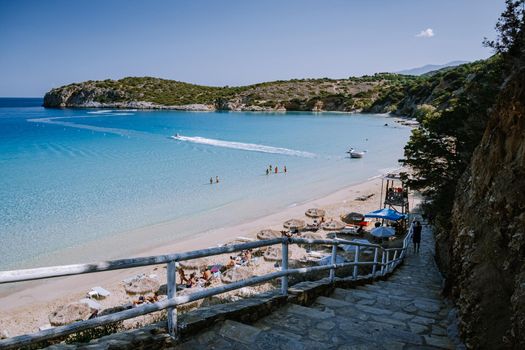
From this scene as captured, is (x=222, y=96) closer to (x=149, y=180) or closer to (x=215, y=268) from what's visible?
(x=149, y=180)

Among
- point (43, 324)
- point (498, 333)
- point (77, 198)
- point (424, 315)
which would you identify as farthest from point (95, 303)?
point (77, 198)

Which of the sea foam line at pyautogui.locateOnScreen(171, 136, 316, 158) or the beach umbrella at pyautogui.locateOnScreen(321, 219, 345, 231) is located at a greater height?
the sea foam line at pyautogui.locateOnScreen(171, 136, 316, 158)

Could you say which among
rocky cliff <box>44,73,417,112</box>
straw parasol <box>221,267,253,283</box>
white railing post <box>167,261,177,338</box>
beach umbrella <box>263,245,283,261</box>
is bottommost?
beach umbrella <box>263,245,283,261</box>

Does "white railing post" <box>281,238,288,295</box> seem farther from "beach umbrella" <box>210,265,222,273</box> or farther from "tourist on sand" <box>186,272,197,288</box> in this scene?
"beach umbrella" <box>210,265,222,273</box>

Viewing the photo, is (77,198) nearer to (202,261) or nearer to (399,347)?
(202,261)

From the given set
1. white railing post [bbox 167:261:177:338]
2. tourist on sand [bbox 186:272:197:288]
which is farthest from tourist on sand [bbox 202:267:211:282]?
white railing post [bbox 167:261:177:338]

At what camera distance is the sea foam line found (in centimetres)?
5336

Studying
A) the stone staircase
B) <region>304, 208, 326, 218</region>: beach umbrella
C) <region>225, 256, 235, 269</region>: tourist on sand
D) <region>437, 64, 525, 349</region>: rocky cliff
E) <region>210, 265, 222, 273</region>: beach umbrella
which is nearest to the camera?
the stone staircase

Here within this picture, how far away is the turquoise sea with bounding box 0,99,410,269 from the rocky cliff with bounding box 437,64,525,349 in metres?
16.9

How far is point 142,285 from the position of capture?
14.2m

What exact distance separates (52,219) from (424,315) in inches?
939

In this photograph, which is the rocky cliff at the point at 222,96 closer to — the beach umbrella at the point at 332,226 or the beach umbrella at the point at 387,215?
the beach umbrella at the point at 332,226

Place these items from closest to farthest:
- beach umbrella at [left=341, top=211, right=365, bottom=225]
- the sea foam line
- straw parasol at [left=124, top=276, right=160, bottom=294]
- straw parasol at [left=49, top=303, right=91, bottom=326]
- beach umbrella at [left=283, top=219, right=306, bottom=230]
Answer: straw parasol at [left=49, top=303, right=91, bottom=326] → straw parasol at [left=124, top=276, right=160, bottom=294] → beach umbrella at [left=283, top=219, right=306, bottom=230] → beach umbrella at [left=341, top=211, right=365, bottom=225] → the sea foam line

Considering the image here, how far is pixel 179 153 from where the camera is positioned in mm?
51969
